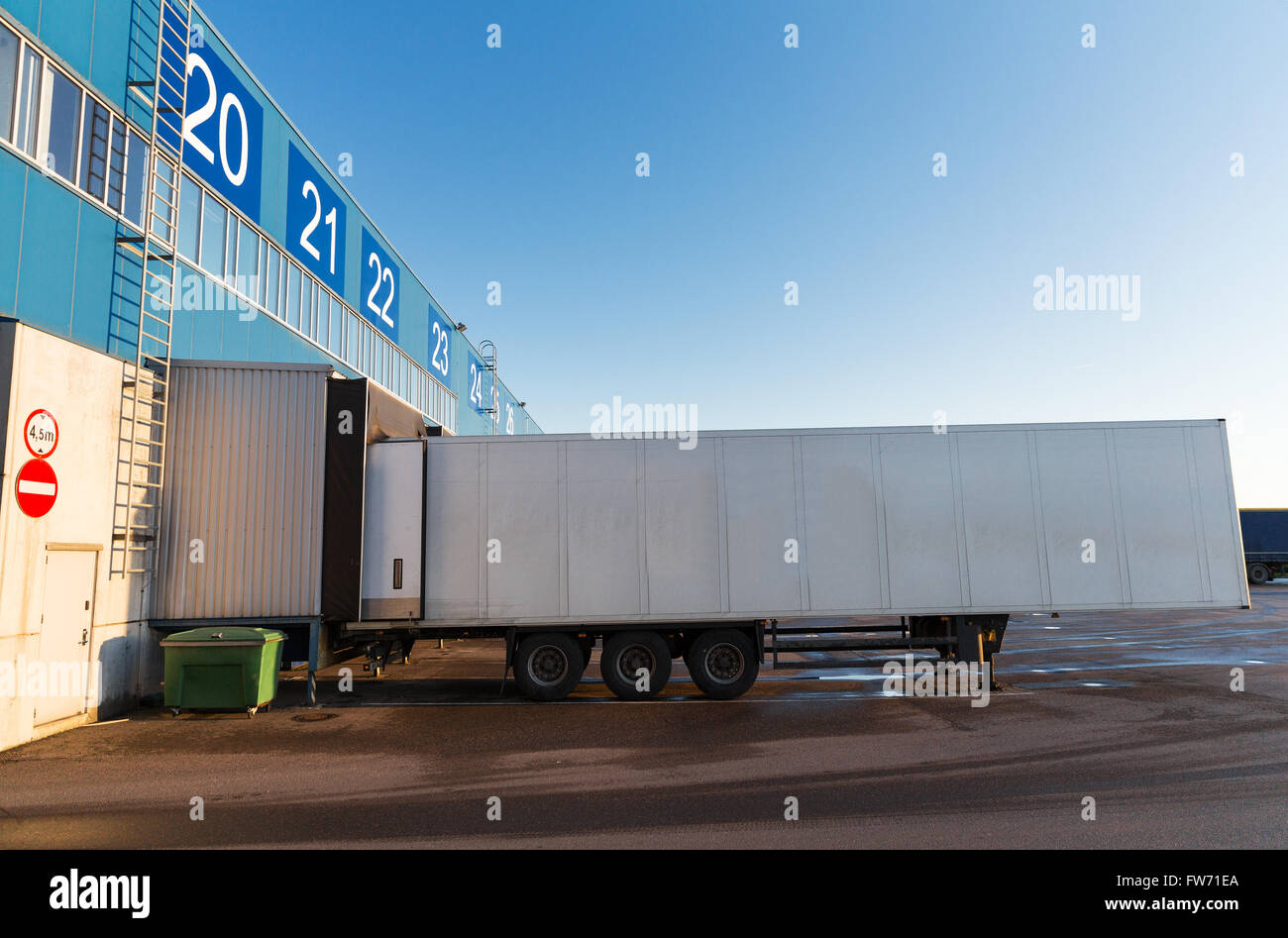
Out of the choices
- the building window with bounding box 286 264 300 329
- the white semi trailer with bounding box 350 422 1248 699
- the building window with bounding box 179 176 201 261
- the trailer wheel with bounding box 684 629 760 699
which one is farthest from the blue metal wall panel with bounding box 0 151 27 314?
the trailer wheel with bounding box 684 629 760 699

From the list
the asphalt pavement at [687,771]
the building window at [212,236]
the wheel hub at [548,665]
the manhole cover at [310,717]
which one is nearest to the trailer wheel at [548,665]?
the wheel hub at [548,665]

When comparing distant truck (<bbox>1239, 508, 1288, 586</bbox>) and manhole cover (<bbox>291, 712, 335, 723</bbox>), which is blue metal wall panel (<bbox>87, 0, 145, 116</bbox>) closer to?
manhole cover (<bbox>291, 712, 335, 723</bbox>)

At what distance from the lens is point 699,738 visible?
8.00 m

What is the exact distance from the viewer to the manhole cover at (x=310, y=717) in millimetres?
9094

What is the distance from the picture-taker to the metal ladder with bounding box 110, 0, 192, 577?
30.8 feet

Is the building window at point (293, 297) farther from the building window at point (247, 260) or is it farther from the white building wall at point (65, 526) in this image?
the white building wall at point (65, 526)

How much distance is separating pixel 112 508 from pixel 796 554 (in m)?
9.77

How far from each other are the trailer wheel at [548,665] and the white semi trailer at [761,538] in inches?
1.2

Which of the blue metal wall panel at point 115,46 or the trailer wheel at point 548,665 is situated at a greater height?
the blue metal wall panel at point 115,46

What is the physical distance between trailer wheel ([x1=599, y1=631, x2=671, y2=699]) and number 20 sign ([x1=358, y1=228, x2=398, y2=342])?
14.8 meters

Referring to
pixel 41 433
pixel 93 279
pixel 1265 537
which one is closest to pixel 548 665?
pixel 41 433
